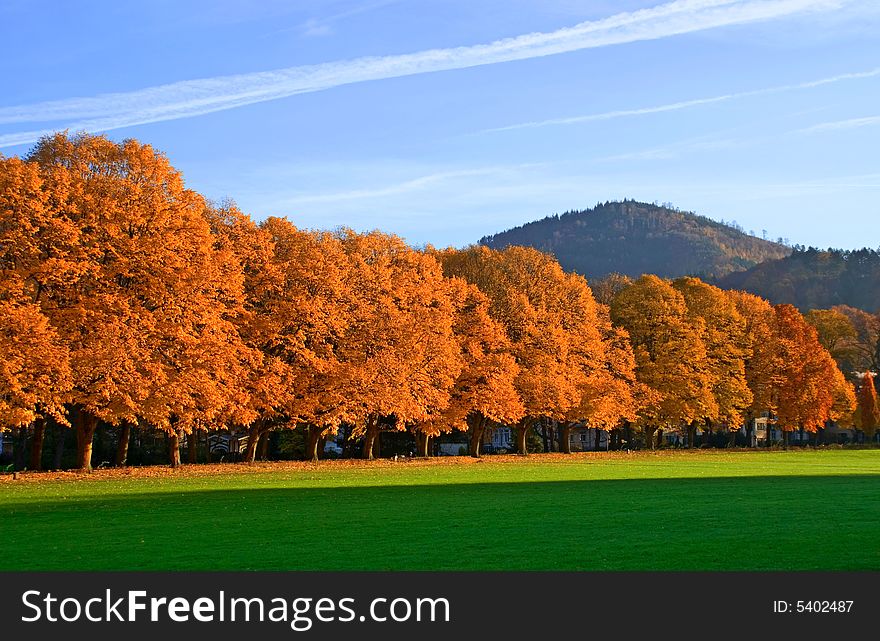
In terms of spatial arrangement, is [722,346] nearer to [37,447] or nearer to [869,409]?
[869,409]

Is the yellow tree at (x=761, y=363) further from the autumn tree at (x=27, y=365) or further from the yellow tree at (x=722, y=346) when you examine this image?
the autumn tree at (x=27, y=365)

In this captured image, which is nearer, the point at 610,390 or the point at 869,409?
the point at 610,390

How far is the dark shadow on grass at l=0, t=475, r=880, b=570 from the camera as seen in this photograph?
17.6m

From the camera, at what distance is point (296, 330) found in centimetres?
5591

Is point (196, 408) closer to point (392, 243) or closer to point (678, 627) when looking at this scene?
point (392, 243)

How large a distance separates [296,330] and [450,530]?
3485 centimetres

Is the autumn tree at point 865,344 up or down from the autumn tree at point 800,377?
up

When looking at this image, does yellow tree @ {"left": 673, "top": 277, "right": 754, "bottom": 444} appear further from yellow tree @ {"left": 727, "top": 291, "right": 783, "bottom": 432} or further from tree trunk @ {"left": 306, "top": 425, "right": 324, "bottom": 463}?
tree trunk @ {"left": 306, "top": 425, "right": 324, "bottom": 463}

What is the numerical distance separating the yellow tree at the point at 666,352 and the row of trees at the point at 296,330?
17 centimetres

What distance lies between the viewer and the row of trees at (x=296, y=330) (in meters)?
40.9

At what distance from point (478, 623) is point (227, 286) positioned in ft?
118

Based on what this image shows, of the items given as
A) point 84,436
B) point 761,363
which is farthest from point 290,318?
point 761,363

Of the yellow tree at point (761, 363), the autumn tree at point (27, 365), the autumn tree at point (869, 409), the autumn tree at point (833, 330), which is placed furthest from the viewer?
the autumn tree at point (869, 409)

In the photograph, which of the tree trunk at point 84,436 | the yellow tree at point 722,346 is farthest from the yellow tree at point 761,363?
the tree trunk at point 84,436
